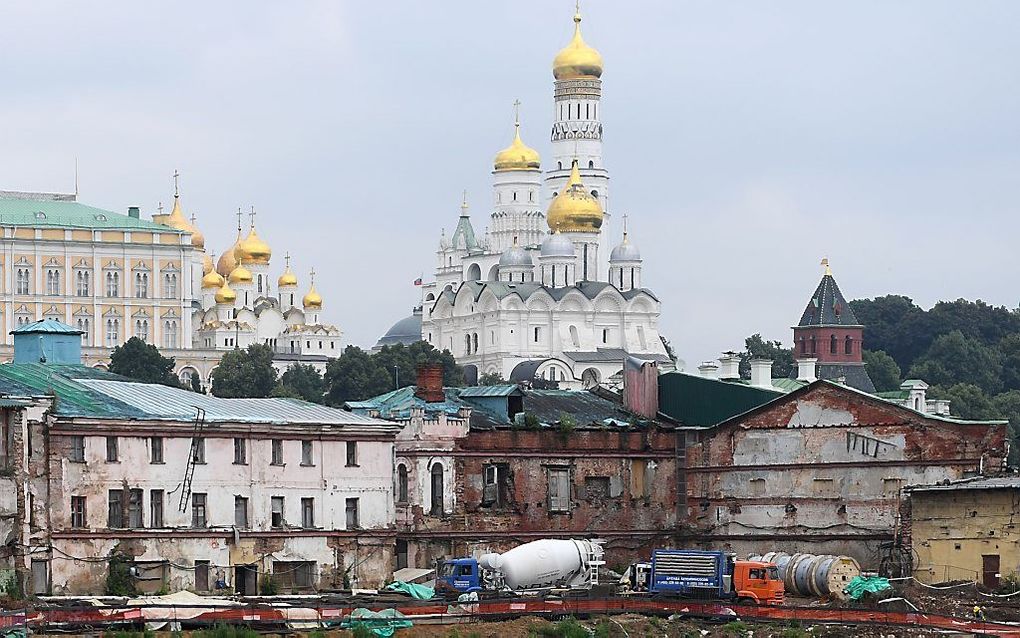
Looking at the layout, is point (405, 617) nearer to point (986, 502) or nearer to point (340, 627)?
point (340, 627)

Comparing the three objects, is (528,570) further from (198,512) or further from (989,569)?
(989,569)

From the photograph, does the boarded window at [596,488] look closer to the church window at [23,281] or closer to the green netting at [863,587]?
the green netting at [863,587]

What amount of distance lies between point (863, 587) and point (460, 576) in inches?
311

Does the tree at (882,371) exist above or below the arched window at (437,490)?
above

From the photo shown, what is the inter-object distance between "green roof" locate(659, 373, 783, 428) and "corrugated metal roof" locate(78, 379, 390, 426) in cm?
836

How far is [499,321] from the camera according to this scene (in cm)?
19562

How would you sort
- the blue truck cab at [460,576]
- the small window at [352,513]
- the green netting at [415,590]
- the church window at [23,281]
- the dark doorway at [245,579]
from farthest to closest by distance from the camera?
the church window at [23,281], the small window at [352,513], the dark doorway at [245,579], the blue truck cab at [460,576], the green netting at [415,590]

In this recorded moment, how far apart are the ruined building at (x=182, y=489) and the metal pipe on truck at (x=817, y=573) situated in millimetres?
8960

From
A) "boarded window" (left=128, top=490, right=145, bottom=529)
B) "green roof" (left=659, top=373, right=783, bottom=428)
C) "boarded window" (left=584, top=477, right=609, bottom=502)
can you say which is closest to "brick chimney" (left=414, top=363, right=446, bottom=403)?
"boarded window" (left=584, top=477, right=609, bottom=502)

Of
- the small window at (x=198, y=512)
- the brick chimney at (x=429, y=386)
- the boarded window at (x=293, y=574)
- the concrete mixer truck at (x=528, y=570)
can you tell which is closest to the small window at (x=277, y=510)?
the boarded window at (x=293, y=574)

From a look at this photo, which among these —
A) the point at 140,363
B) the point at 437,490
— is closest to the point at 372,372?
the point at 140,363

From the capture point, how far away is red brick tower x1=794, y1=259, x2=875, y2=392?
145375 millimetres

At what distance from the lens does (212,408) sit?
58188mm

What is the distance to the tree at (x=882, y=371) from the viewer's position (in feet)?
520
